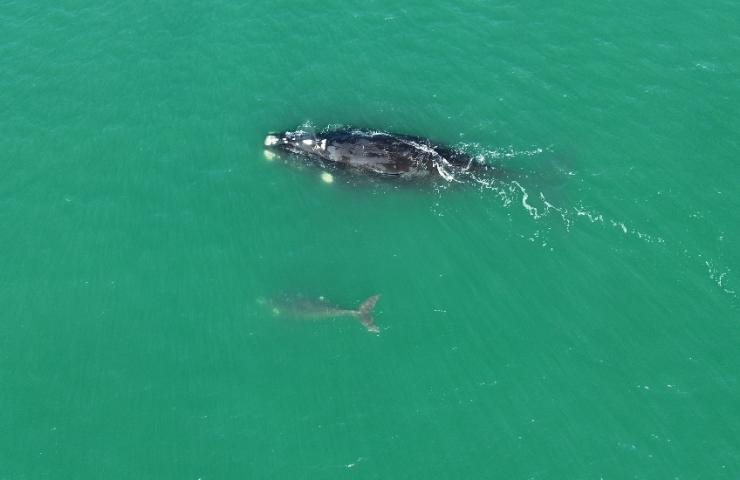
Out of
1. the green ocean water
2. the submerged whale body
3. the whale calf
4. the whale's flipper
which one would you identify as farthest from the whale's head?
the whale's flipper

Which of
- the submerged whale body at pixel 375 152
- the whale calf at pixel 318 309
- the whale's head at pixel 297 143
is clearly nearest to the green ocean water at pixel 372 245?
the whale calf at pixel 318 309

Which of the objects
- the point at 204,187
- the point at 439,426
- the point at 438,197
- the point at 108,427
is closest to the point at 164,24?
the point at 204,187

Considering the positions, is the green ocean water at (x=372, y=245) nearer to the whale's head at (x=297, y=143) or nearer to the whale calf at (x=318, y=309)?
the whale calf at (x=318, y=309)

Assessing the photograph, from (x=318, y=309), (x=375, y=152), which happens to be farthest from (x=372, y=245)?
(x=375, y=152)

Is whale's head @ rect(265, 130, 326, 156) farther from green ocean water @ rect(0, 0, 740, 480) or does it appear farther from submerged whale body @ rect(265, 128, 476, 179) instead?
green ocean water @ rect(0, 0, 740, 480)

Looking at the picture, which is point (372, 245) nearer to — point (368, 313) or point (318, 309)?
point (368, 313)
